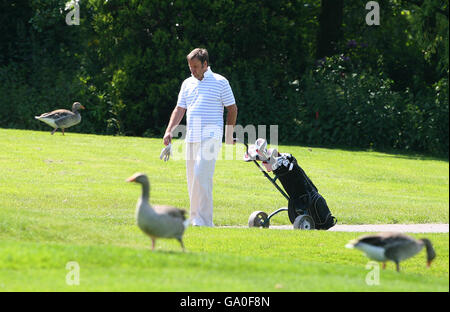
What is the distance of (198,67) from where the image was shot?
1152 centimetres

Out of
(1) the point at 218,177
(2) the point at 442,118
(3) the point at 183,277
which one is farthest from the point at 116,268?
(2) the point at 442,118

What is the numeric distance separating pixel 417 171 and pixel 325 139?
5519 mm

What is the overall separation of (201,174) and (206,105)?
0.94 m

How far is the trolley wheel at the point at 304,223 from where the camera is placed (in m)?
12.7

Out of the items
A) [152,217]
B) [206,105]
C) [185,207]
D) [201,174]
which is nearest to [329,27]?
[185,207]

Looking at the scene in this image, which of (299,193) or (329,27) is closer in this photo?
(299,193)

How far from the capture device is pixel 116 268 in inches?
305

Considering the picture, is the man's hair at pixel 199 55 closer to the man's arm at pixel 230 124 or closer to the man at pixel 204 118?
the man at pixel 204 118

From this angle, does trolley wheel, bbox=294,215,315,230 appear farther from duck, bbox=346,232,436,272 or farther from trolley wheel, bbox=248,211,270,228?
duck, bbox=346,232,436,272

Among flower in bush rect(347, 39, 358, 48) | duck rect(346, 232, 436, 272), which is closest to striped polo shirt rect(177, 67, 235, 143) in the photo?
duck rect(346, 232, 436, 272)

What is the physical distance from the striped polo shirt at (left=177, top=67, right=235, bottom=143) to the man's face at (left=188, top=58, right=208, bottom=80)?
89mm

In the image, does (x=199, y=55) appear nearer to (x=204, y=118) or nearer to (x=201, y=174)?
(x=204, y=118)
